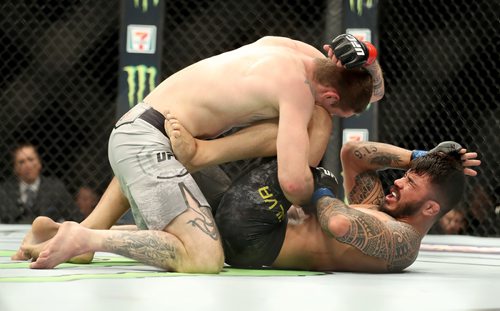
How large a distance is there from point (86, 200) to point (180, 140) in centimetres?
266

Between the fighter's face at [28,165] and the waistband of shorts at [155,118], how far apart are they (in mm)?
2430

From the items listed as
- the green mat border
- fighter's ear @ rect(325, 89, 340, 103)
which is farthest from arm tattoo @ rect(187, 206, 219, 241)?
fighter's ear @ rect(325, 89, 340, 103)

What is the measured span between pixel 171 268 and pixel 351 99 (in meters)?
0.69

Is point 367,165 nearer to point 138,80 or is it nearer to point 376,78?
point 376,78

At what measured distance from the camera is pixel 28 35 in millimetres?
5508

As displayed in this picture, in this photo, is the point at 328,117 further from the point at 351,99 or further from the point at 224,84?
the point at 224,84

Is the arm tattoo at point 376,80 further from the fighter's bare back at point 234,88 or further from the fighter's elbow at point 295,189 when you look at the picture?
the fighter's elbow at point 295,189

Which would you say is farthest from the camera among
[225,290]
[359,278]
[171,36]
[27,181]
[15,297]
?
[171,36]

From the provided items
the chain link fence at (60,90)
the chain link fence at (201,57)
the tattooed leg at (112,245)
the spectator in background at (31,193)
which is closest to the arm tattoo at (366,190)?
the tattooed leg at (112,245)

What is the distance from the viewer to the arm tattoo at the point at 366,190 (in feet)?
8.71

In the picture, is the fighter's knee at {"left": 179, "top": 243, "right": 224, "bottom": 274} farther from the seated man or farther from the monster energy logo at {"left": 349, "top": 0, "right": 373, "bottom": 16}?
the monster energy logo at {"left": 349, "top": 0, "right": 373, "bottom": 16}

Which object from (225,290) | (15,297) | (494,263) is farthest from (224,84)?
(494,263)

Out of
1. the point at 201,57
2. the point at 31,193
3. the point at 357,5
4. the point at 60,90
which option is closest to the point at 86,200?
the point at 31,193

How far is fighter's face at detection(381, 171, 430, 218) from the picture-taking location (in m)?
2.42
